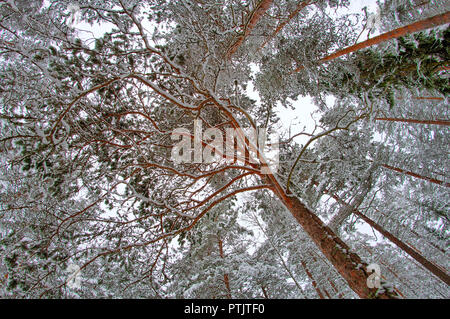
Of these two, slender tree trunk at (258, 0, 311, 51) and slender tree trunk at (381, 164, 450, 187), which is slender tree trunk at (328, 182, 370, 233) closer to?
slender tree trunk at (381, 164, 450, 187)

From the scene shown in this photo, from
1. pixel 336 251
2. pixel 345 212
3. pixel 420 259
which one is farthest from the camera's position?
pixel 420 259

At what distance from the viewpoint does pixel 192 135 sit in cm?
399

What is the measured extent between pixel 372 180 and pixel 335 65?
2.79m

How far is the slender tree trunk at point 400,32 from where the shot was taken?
3414 millimetres

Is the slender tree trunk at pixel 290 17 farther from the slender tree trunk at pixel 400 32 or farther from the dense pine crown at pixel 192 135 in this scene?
the slender tree trunk at pixel 400 32

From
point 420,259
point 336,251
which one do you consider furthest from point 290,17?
point 420,259

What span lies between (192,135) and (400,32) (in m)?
4.42

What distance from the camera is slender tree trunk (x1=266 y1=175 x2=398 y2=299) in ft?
6.82

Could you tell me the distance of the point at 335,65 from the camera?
192 inches

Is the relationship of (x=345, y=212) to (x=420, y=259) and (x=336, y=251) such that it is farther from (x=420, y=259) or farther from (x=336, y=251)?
(x=420, y=259)

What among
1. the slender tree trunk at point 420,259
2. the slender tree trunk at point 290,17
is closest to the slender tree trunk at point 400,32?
the slender tree trunk at point 290,17

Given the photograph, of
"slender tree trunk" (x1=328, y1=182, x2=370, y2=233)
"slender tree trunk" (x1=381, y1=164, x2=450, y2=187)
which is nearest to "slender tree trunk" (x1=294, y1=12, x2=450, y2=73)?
"slender tree trunk" (x1=328, y1=182, x2=370, y2=233)

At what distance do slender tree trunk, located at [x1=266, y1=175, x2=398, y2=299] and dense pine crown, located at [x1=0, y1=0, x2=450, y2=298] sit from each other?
0.07 ft
